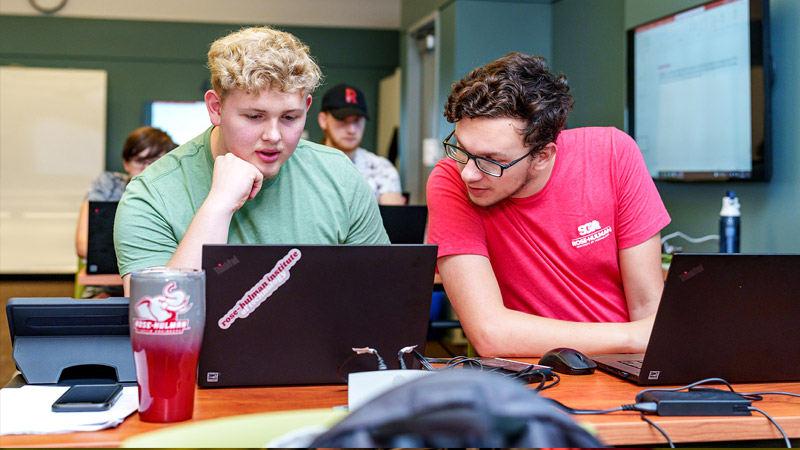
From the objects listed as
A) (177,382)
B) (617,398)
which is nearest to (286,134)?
(177,382)

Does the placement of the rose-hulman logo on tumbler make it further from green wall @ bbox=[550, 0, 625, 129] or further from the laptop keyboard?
green wall @ bbox=[550, 0, 625, 129]

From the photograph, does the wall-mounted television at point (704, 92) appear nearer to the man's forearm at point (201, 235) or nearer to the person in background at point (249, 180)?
the person in background at point (249, 180)

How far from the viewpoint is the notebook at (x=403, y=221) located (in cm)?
271

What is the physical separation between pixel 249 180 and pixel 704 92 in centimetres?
214

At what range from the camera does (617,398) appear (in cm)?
109

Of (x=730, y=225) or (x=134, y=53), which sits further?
(x=134, y=53)

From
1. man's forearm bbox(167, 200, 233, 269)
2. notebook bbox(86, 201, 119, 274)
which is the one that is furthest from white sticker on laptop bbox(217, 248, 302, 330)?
notebook bbox(86, 201, 119, 274)

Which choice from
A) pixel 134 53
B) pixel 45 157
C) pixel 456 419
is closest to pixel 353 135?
pixel 456 419

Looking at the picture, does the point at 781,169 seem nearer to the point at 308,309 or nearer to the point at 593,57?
the point at 593,57

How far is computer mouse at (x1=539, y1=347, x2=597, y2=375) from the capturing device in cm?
124

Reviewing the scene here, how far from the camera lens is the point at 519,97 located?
60.6 inches

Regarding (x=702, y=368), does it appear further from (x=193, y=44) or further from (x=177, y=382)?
(x=193, y=44)

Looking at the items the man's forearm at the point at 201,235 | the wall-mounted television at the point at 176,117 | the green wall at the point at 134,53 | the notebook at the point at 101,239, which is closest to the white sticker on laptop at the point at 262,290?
the man's forearm at the point at 201,235

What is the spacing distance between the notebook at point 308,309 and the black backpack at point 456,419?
25.5 inches
